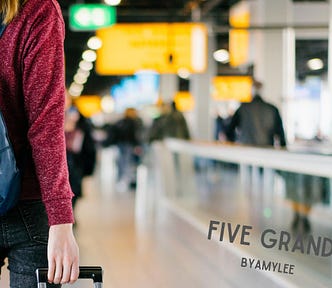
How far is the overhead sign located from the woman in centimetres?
1268

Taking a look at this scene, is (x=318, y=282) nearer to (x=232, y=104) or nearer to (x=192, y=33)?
(x=192, y=33)

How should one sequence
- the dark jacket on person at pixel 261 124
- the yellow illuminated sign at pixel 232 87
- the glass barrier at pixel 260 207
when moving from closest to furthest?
the glass barrier at pixel 260 207 < the dark jacket on person at pixel 261 124 < the yellow illuminated sign at pixel 232 87

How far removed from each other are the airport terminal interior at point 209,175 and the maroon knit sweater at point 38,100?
69.5 inches

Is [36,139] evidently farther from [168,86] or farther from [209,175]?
[168,86]

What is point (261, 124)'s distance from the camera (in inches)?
348

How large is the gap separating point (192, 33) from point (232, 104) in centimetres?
1475

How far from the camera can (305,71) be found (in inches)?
890

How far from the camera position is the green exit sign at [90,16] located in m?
13.4

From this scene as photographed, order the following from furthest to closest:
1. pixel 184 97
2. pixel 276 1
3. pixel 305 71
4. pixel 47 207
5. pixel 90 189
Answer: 1. pixel 184 97
2. pixel 305 71
3. pixel 90 189
4. pixel 276 1
5. pixel 47 207

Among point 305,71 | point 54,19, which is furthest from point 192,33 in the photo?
point 54,19

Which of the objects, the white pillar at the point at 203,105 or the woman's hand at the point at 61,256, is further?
the white pillar at the point at 203,105

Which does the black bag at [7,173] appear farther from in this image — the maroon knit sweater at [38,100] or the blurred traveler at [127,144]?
the blurred traveler at [127,144]

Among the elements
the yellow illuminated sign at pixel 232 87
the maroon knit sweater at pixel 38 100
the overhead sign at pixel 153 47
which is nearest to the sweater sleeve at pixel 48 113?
the maroon knit sweater at pixel 38 100

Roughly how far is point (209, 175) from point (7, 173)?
25.4 feet
